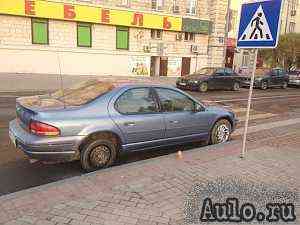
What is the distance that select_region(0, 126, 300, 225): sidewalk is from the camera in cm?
398

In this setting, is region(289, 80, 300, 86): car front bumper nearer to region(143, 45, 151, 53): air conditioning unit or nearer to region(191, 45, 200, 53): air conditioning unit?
region(191, 45, 200, 53): air conditioning unit

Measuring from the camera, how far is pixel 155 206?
4266mm

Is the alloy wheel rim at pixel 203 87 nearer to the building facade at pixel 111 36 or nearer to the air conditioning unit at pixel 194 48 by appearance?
the building facade at pixel 111 36

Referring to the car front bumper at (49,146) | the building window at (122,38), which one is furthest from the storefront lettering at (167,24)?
the car front bumper at (49,146)

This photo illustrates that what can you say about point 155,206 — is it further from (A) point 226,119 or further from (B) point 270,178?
(A) point 226,119

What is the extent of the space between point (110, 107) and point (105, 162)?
91cm

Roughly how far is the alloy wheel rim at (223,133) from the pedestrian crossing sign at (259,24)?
2.21 meters

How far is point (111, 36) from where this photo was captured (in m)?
26.2

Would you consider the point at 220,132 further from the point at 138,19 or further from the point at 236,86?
the point at 138,19

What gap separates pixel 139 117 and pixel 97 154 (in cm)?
95

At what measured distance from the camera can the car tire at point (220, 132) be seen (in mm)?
7607

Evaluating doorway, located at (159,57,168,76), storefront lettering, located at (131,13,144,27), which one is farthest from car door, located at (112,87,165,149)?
doorway, located at (159,57,168,76)

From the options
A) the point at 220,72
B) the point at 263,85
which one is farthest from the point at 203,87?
the point at 263,85

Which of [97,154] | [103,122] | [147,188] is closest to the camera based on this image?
[147,188]
